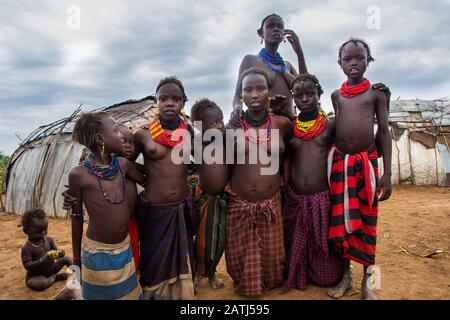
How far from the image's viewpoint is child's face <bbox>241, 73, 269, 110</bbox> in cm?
299

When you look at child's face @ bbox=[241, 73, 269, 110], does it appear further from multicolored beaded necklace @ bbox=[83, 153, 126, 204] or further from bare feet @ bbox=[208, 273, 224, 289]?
bare feet @ bbox=[208, 273, 224, 289]

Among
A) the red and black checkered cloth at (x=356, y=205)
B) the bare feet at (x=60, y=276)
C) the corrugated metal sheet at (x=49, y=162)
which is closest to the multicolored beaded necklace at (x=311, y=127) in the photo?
the red and black checkered cloth at (x=356, y=205)

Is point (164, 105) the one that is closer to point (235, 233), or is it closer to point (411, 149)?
point (235, 233)

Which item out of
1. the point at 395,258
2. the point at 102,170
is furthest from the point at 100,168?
the point at 395,258

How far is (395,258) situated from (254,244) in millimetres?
2434

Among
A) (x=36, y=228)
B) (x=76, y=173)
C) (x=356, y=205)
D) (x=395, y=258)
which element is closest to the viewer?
(x=76, y=173)

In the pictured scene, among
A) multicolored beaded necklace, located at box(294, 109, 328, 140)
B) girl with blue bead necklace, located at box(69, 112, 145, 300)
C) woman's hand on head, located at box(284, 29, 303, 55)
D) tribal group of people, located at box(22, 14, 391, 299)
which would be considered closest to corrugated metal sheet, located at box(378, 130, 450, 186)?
woman's hand on head, located at box(284, 29, 303, 55)

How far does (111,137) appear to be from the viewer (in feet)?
8.46

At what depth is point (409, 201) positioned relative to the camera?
30.2 feet

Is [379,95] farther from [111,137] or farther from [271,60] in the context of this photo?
[111,137]

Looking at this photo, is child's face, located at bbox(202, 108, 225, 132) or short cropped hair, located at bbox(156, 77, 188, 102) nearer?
short cropped hair, located at bbox(156, 77, 188, 102)

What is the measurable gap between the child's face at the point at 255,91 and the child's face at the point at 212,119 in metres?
0.35

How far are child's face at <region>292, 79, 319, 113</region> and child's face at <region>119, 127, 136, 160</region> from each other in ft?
5.07

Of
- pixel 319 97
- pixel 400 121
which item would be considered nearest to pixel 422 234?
pixel 319 97
